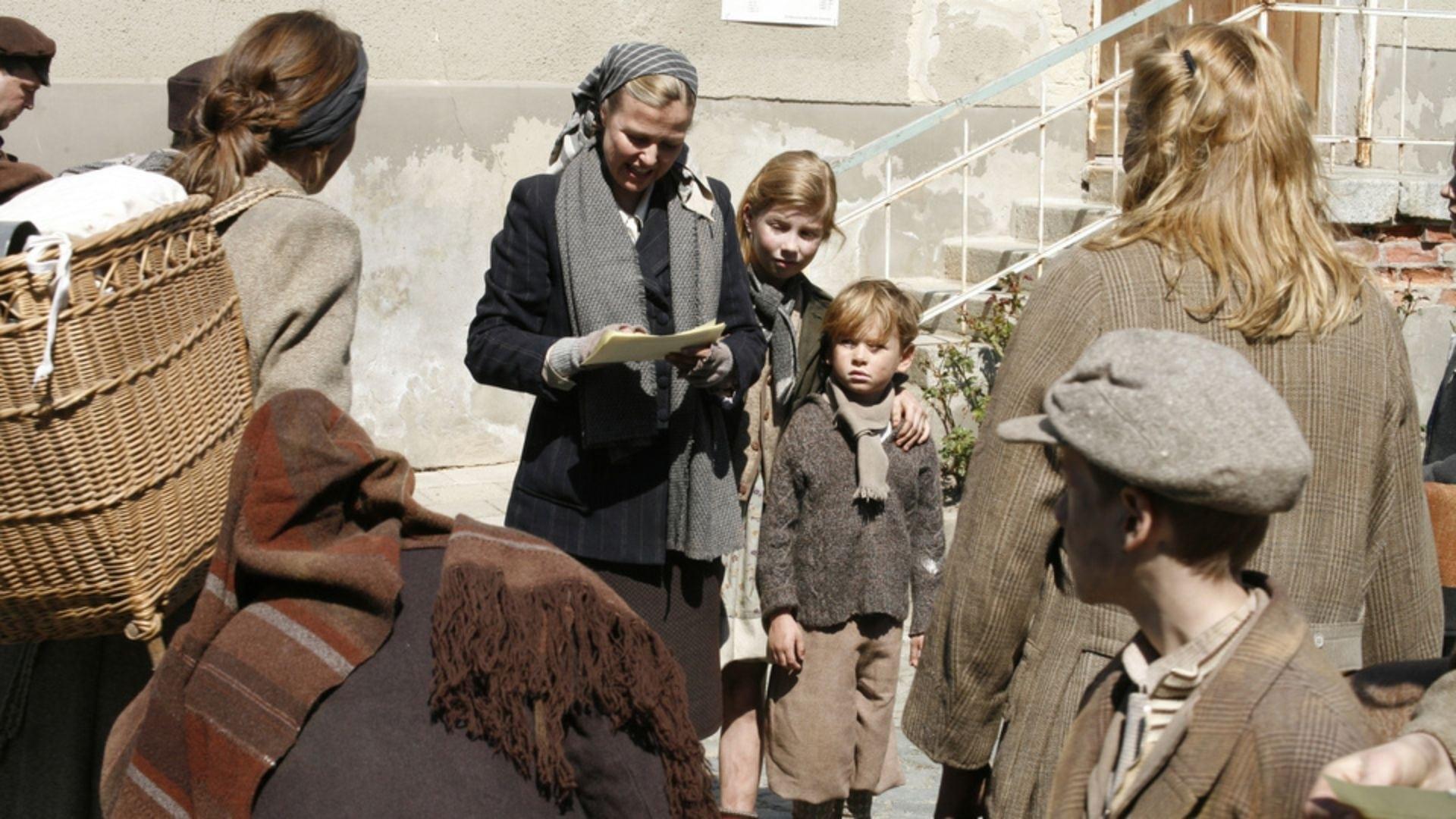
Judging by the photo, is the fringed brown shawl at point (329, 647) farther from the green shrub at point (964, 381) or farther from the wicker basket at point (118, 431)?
the green shrub at point (964, 381)

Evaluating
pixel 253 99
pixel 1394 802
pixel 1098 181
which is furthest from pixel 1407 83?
pixel 1394 802

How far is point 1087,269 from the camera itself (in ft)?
7.19

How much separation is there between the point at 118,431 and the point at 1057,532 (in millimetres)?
1279

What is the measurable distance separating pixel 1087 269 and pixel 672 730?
0.85 meters

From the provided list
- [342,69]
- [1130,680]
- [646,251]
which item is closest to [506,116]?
[646,251]

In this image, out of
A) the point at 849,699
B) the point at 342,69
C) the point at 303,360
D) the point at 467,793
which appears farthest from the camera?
the point at 849,699

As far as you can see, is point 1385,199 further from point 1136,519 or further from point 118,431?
point 118,431

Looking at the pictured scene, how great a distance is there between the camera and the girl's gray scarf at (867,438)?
3758 millimetres

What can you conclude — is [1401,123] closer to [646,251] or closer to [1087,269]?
[646,251]

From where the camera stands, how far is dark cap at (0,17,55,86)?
4777 mm

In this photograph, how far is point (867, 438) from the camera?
12.4 ft

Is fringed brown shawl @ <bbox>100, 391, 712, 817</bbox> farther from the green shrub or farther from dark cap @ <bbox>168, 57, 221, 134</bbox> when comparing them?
the green shrub

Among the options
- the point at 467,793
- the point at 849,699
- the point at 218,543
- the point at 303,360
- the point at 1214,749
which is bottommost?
the point at 849,699

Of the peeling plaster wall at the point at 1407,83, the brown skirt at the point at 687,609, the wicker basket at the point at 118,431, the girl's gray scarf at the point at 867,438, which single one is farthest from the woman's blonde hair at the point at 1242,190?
the peeling plaster wall at the point at 1407,83
